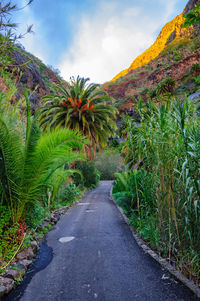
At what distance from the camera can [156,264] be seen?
117 inches

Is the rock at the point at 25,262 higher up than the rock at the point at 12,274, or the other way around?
the rock at the point at 12,274

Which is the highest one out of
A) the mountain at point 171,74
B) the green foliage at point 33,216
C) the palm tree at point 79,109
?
the mountain at point 171,74

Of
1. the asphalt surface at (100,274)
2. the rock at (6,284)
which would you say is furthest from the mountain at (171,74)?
the rock at (6,284)

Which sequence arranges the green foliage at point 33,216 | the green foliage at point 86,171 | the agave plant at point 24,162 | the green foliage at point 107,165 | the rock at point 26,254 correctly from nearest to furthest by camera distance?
1. the rock at point 26,254
2. the agave plant at point 24,162
3. the green foliage at point 33,216
4. the green foliage at point 86,171
5. the green foliage at point 107,165

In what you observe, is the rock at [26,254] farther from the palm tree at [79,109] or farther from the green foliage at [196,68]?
the green foliage at [196,68]

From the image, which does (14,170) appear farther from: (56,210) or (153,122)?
(56,210)

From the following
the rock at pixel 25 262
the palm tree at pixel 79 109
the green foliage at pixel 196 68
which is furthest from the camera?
the green foliage at pixel 196 68

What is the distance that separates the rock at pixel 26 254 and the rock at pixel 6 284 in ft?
2.21

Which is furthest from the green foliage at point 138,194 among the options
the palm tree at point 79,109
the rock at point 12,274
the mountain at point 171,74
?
the mountain at point 171,74

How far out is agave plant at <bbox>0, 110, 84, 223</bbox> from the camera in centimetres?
345

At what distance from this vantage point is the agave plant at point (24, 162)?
3445 mm

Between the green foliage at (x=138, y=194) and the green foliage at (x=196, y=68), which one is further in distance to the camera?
the green foliage at (x=196, y=68)

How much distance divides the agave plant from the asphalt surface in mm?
1054

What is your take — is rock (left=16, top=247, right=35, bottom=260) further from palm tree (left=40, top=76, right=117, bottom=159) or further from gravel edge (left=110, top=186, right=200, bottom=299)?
palm tree (left=40, top=76, right=117, bottom=159)
